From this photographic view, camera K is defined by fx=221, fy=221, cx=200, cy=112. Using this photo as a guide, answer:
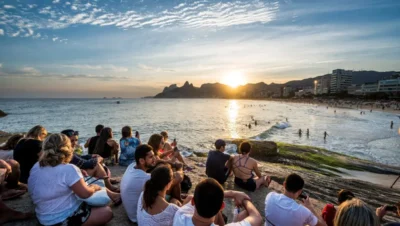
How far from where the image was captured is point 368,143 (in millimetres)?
27031

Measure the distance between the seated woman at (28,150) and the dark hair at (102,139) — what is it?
3.04 m

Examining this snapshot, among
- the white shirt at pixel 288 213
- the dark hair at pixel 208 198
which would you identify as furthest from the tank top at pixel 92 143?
the dark hair at pixel 208 198

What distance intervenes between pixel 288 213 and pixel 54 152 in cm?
389

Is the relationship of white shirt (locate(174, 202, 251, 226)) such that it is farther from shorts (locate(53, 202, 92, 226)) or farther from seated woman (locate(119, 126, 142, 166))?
A: seated woman (locate(119, 126, 142, 166))

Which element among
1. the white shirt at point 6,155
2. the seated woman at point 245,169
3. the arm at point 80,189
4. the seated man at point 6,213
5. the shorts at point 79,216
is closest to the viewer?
the arm at point 80,189

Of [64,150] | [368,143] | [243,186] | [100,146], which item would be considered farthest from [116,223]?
[368,143]

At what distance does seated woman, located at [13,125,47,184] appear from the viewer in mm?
5098

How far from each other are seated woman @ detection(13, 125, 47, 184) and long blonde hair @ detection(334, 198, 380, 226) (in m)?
5.84

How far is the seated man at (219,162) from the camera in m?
6.93

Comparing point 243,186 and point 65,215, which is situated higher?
point 65,215

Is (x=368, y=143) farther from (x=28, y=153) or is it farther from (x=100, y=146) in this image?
(x=28, y=153)

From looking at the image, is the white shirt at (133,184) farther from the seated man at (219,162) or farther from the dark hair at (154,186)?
the seated man at (219,162)

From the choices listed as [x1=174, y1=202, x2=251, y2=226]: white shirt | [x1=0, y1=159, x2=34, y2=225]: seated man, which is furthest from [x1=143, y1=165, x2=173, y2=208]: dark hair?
[x1=0, y1=159, x2=34, y2=225]: seated man

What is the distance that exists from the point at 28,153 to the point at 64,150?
2.45 m
